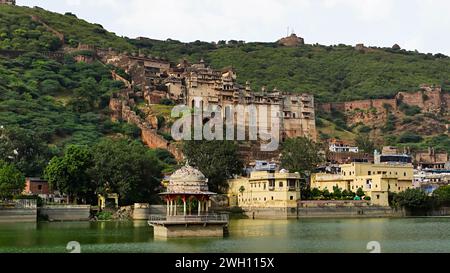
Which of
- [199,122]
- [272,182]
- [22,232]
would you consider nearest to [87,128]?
[199,122]

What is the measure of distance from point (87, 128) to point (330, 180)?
88.9 ft

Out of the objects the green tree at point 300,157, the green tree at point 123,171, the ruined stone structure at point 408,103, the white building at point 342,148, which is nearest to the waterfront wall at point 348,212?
the green tree at point 300,157

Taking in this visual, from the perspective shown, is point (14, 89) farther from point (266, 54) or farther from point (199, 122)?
point (266, 54)

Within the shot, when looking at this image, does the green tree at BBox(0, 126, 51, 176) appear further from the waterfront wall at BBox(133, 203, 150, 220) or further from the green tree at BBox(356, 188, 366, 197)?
the green tree at BBox(356, 188, 366, 197)

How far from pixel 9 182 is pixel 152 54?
6781cm

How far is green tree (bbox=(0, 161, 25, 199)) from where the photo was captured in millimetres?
53188

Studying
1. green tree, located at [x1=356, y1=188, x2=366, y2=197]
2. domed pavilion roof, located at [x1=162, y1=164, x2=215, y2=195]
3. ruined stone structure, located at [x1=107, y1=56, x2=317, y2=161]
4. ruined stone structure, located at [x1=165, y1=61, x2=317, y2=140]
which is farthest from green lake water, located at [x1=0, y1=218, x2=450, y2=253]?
ruined stone structure, located at [x1=165, y1=61, x2=317, y2=140]

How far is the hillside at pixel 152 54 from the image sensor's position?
80625mm

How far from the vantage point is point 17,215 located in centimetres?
5097

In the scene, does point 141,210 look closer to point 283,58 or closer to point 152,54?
point 152,54

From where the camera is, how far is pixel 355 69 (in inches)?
5556

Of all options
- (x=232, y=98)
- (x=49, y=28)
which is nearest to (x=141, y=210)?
(x=232, y=98)

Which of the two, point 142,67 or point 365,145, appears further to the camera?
point 142,67

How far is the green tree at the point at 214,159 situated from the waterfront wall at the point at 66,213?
41.4 ft
